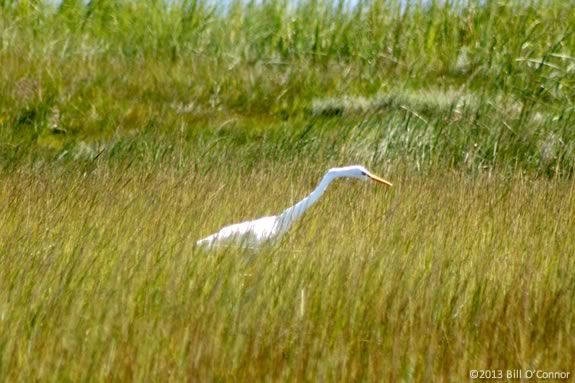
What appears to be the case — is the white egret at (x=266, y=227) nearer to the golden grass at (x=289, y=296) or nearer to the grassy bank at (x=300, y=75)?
the golden grass at (x=289, y=296)

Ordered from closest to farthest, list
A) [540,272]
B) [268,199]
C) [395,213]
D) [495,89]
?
[540,272], [395,213], [268,199], [495,89]

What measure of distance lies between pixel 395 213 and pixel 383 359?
2592 millimetres

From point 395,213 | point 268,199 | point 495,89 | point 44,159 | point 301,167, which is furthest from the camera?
point 495,89

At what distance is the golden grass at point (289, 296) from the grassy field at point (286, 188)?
0.01 metres

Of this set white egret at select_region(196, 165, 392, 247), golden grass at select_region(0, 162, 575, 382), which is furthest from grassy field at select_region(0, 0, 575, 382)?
white egret at select_region(196, 165, 392, 247)

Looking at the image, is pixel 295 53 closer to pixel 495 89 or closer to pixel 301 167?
pixel 495 89

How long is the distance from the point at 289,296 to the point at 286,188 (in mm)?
3341

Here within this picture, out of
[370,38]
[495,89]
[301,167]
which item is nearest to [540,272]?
[301,167]

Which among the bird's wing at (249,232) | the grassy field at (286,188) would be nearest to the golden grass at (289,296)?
the grassy field at (286,188)

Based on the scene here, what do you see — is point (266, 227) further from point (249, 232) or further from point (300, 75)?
point (300, 75)

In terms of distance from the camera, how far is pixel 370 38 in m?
13.3

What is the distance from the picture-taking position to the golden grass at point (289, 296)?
13.1 ft

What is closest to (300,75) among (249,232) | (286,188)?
(286,188)

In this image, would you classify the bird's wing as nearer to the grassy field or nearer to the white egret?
the white egret
